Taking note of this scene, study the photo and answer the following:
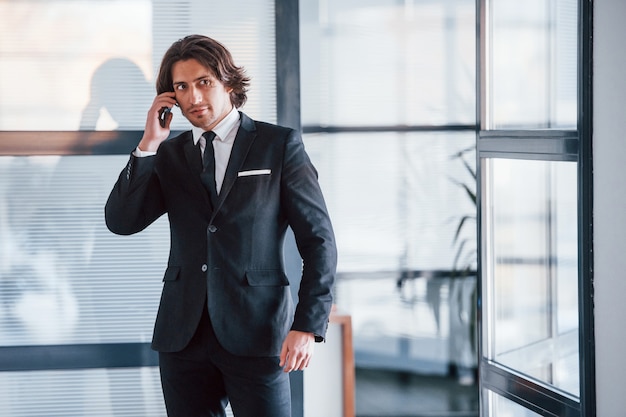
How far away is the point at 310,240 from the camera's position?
2.14 meters

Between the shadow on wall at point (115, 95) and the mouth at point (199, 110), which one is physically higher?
the shadow on wall at point (115, 95)

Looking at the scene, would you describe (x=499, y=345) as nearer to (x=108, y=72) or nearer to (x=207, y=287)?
(x=207, y=287)

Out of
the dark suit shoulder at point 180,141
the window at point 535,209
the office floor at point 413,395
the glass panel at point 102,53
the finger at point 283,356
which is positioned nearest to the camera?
the finger at point 283,356

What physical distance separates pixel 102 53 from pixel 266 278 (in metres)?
1.44

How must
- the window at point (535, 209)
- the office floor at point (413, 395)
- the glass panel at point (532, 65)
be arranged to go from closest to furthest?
the window at point (535, 209) < the glass panel at point (532, 65) < the office floor at point (413, 395)

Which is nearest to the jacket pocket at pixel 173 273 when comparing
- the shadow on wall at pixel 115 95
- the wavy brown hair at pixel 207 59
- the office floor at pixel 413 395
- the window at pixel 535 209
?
the wavy brown hair at pixel 207 59

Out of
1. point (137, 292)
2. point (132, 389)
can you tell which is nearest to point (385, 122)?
point (137, 292)

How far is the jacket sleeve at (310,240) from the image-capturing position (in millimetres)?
2104

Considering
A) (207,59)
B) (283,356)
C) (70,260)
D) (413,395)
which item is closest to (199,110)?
(207,59)

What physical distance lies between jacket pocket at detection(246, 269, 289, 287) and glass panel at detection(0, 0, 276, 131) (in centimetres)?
114

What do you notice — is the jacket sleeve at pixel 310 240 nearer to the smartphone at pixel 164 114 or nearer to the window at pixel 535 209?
the smartphone at pixel 164 114

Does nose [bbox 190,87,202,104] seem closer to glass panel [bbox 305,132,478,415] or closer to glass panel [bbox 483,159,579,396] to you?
glass panel [bbox 483,159,579,396]

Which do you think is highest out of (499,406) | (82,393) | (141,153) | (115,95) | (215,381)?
(115,95)

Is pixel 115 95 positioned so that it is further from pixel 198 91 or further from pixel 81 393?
pixel 81 393
